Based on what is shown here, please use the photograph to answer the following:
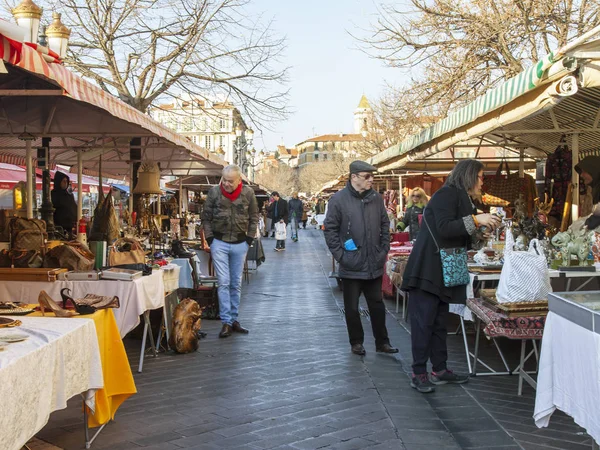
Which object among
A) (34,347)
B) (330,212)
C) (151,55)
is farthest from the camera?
(151,55)

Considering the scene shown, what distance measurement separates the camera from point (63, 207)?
34.0 feet

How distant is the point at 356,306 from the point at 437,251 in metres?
1.53

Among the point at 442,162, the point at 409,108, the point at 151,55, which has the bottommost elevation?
the point at 442,162

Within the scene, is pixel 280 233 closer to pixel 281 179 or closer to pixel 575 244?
pixel 575 244

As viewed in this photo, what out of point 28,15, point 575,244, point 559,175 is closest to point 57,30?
point 28,15

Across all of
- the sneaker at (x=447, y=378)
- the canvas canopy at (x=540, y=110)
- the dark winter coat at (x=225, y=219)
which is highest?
the canvas canopy at (x=540, y=110)

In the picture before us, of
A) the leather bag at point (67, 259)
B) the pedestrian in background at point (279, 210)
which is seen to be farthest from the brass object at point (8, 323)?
the pedestrian in background at point (279, 210)

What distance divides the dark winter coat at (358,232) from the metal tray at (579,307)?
2612mm

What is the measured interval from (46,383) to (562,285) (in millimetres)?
5198

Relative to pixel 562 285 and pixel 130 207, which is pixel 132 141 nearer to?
pixel 130 207

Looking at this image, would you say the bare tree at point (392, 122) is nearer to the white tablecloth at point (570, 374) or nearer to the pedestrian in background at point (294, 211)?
the pedestrian in background at point (294, 211)

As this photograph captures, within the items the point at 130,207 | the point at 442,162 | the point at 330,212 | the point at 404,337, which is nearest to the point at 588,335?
the point at 330,212

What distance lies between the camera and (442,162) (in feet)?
48.6

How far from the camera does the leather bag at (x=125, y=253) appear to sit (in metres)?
6.32
